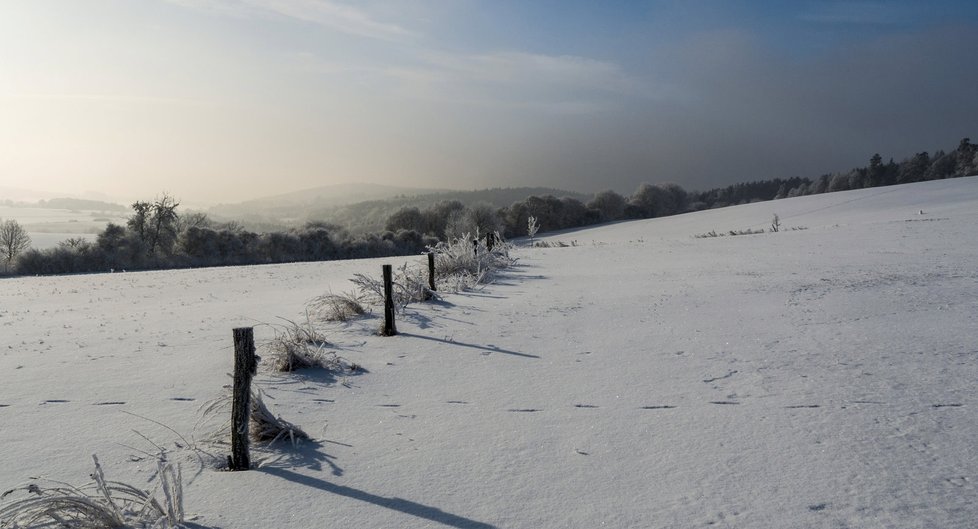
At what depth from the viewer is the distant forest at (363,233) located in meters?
29.0

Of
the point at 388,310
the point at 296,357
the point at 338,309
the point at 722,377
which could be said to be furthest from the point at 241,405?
the point at 338,309

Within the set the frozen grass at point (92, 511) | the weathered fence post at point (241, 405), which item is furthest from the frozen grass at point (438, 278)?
the frozen grass at point (92, 511)

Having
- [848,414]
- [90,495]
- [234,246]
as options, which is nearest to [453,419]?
[90,495]

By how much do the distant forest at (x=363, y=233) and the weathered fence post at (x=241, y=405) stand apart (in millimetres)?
11431

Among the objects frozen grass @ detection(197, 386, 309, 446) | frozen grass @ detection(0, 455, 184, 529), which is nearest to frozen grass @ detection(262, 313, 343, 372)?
frozen grass @ detection(197, 386, 309, 446)

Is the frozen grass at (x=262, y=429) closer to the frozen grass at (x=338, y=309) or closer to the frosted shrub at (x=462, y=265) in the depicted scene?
the frozen grass at (x=338, y=309)

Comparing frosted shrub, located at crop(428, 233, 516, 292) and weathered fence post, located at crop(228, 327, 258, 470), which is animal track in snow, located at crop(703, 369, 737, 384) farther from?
frosted shrub, located at crop(428, 233, 516, 292)

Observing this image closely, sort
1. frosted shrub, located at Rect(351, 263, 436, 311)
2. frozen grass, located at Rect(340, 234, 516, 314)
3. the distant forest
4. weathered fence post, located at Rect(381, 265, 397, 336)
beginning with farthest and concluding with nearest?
the distant forest < frosted shrub, located at Rect(351, 263, 436, 311) < frozen grass, located at Rect(340, 234, 516, 314) < weathered fence post, located at Rect(381, 265, 397, 336)

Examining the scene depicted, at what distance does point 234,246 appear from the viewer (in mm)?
35875

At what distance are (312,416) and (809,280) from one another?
805 centimetres

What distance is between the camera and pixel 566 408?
3922 millimetres

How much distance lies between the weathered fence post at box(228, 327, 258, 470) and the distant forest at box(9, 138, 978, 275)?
11.4m

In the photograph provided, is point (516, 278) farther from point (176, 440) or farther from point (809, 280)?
point (176, 440)

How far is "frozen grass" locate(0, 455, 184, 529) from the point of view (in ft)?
7.79
